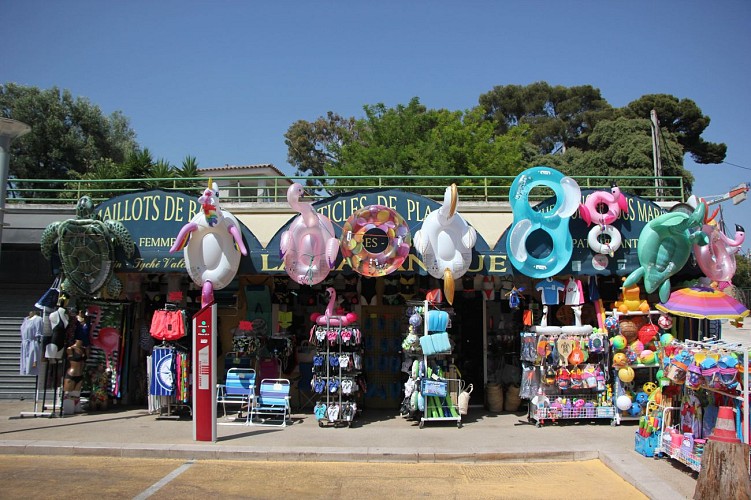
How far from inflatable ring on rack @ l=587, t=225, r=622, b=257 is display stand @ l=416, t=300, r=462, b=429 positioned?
135 inches

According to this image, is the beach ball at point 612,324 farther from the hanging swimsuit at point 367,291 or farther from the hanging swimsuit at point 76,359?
the hanging swimsuit at point 76,359

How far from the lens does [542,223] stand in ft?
42.3

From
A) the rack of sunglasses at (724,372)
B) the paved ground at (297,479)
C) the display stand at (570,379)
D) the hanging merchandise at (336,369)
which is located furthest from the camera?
the display stand at (570,379)

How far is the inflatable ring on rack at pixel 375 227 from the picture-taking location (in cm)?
1261

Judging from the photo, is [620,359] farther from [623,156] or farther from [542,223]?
[623,156]

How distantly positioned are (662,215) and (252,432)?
358 inches

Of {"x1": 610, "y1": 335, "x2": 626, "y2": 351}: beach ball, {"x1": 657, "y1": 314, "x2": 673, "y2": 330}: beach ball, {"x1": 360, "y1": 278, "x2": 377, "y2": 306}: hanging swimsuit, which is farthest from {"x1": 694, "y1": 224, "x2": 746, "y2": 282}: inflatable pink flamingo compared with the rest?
{"x1": 360, "y1": 278, "x2": 377, "y2": 306}: hanging swimsuit

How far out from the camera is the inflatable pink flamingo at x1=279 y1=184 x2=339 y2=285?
1255cm

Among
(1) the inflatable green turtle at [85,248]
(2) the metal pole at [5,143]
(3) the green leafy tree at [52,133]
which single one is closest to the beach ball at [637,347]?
(1) the inflatable green turtle at [85,248]

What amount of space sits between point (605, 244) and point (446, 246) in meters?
3.37

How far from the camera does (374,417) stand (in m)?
13.7

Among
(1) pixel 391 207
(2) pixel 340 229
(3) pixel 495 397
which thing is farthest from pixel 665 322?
(2) pixel 340 229

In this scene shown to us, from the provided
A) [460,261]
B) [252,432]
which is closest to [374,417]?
[252,432]

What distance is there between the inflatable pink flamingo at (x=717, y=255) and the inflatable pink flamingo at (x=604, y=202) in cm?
172
